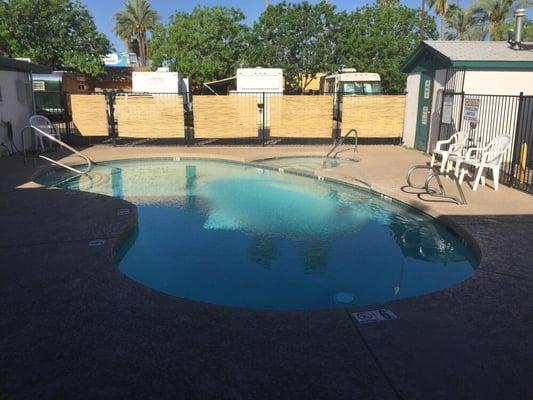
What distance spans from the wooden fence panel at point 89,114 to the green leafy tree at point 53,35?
1536 cm

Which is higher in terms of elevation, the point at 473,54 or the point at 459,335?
the point at 473,54

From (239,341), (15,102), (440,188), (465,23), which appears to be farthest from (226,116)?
(465,23)

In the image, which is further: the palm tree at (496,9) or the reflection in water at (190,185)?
the palm tree at (496,9)

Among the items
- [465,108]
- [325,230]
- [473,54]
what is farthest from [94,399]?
[473,54]

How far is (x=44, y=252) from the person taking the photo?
5.33 metres

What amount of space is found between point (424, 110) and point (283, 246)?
357 inches

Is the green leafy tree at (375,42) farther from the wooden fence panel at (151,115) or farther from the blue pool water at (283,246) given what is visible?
the blue pool water at (283,246)

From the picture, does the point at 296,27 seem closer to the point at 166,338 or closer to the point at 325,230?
the point at 325,230

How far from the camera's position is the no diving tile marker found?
3822 millimetres

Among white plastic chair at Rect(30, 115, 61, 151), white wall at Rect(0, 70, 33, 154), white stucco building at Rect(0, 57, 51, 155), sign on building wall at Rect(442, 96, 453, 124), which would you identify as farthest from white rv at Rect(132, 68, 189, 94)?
sign on building wall at Rect(442, 96, 453, 124)

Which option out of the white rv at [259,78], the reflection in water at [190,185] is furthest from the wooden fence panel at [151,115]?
the white rv at [259,78]

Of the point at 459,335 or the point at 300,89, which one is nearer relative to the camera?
the point at 459,335

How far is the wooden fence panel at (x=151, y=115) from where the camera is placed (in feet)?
51.8

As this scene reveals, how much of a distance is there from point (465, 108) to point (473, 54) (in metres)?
1.92
